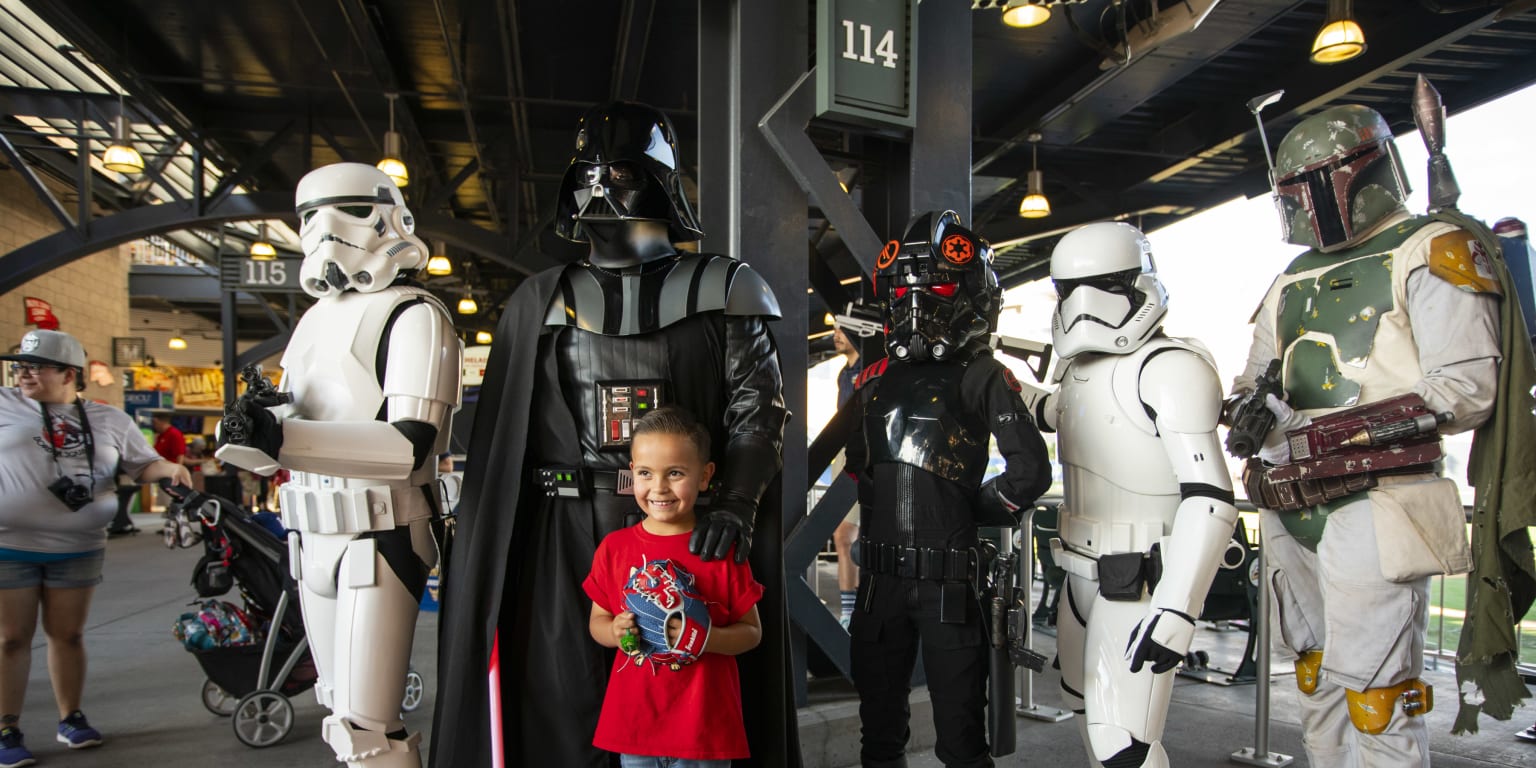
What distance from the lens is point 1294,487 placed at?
241 centimetres

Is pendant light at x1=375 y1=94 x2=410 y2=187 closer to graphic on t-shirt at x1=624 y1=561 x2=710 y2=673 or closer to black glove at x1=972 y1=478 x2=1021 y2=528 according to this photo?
black glove at x1=972 y1=478 x2=1021 y2=528

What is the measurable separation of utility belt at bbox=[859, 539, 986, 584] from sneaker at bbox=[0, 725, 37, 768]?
3.59m

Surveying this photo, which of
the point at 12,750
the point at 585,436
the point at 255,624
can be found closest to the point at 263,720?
the point at 255,624

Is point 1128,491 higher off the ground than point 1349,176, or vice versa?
point 1349,176

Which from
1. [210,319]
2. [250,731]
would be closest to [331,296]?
[250,731]

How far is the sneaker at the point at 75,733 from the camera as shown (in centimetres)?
388

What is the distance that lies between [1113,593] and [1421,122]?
4.93 feet

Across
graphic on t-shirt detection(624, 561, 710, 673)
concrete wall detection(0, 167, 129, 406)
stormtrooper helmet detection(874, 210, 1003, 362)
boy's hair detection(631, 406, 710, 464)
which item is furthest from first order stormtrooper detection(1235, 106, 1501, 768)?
concrete wall detection(0, 167, 129, 406)

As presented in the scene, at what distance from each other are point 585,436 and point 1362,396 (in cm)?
200

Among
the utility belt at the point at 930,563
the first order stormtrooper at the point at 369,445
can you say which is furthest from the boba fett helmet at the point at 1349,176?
the first order stormtrooper at the point at 369,445

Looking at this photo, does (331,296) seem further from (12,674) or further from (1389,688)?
(1389,688)

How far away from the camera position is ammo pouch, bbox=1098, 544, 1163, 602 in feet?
7.66

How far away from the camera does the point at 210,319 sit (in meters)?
25.3

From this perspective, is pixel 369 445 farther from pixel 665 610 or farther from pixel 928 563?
pixel 928 563
